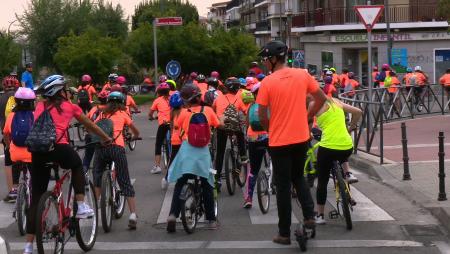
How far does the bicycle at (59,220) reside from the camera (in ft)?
24.0

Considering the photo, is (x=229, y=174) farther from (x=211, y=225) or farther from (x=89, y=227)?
(x=89, y=227)

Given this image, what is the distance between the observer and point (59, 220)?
24.9 ft

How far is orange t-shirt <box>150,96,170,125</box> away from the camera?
47.1ft

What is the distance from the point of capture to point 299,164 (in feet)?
26.0

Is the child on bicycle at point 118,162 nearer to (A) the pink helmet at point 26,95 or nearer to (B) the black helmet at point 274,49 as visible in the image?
(A) the pink helmet at point 26,95

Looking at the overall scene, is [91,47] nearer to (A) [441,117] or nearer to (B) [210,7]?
(A) [441,117]

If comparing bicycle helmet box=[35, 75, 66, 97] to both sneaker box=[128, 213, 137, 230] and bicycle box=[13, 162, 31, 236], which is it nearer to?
bicycle box=[13, 162, 31, 236]

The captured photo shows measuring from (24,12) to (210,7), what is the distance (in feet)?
339

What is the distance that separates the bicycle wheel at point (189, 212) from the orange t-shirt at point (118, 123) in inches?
40.5

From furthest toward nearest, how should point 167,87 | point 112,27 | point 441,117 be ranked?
1. point 112,27
2. point 441,117
3. point 167,87

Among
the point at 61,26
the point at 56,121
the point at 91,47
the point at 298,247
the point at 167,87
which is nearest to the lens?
the point at 56,121

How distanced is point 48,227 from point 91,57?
32.5 metres

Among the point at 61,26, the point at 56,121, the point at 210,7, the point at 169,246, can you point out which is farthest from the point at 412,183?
the point at 210,7

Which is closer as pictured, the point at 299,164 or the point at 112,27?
the point at 299,164
